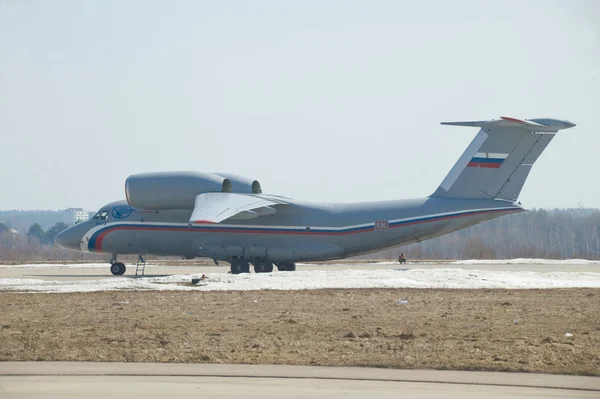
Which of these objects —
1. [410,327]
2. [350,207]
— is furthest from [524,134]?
[410,327]

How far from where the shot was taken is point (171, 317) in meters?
20.1

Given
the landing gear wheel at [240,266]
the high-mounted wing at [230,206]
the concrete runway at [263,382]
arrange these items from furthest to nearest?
the landing gear wheel at [240,266]
the high-mounted wing at [230,206]
the concrete runway at [263,382]

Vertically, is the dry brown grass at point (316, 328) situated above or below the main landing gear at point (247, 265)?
below

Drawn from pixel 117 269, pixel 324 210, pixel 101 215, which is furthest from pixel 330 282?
pixel 101 215

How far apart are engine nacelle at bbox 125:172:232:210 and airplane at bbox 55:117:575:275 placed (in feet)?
0.13

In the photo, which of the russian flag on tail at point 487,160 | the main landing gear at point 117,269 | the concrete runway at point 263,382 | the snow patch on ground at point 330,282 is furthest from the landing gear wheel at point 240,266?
the concrete runway at point 263,382

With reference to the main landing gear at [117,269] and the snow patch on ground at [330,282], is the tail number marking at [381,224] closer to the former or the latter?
the snow patch on ground at [330,282]

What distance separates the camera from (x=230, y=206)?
3291 centimetres

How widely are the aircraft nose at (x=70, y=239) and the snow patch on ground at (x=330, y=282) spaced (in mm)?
8215

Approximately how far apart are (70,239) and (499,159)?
730 inches

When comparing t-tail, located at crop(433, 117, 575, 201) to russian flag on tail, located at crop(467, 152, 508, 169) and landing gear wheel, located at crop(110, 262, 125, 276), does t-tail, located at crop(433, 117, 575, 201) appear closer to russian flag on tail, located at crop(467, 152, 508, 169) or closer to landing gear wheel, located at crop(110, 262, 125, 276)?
russian flag on tail, located at crop(467, 152, 508, 169)

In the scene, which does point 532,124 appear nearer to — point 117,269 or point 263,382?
point 117,269

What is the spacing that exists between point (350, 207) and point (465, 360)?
71.7 ft

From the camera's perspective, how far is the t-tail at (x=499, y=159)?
112 feet
